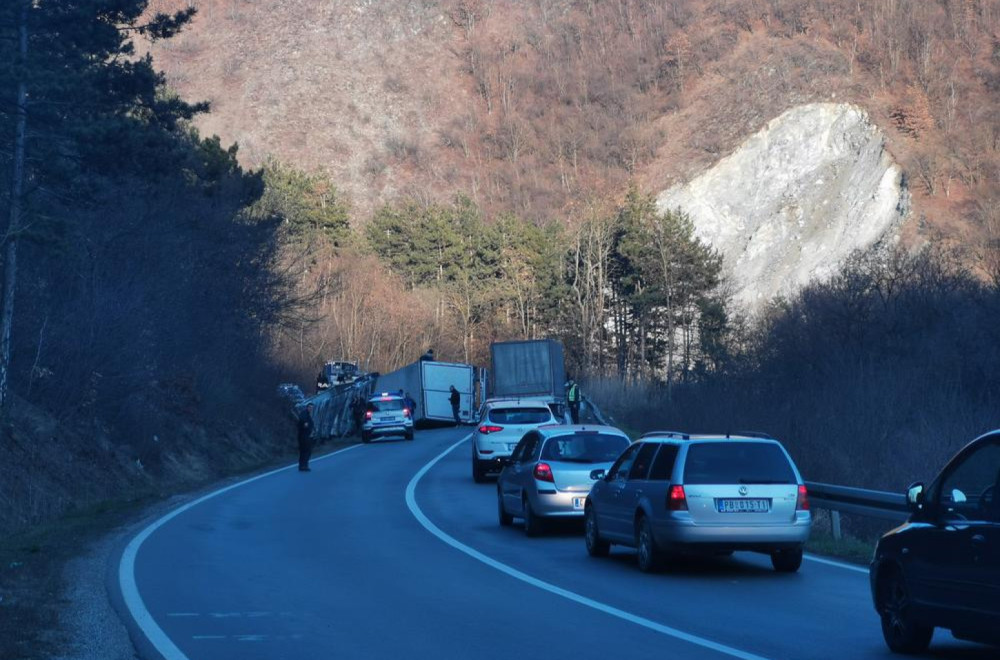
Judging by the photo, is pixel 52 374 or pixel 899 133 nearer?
pixel 52 374

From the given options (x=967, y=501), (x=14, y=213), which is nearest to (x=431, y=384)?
(x=14, y=213)

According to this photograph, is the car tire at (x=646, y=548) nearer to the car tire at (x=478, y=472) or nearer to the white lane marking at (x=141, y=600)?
the white lane marking at (x=141, y=600)

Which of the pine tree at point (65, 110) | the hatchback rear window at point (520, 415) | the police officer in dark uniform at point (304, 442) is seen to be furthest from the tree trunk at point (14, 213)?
the hatchback rear window at point (520, 415)

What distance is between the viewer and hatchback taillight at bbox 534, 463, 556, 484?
57.3 feet

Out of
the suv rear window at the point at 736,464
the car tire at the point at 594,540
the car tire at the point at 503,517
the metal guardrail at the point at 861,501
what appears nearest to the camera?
the suv rear window at the point at 736,464

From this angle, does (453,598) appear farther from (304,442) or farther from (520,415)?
(304,442)

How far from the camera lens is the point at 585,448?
18.2 metres

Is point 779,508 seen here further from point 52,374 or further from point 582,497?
point 52,374

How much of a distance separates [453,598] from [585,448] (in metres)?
6.56

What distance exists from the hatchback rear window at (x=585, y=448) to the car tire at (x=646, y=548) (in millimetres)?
3956

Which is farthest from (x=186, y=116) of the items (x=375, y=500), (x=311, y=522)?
(x=311, y=522)

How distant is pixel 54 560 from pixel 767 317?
1417 inches

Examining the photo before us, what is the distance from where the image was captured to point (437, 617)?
35.5 ft

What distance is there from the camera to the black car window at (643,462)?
46.5 ft
